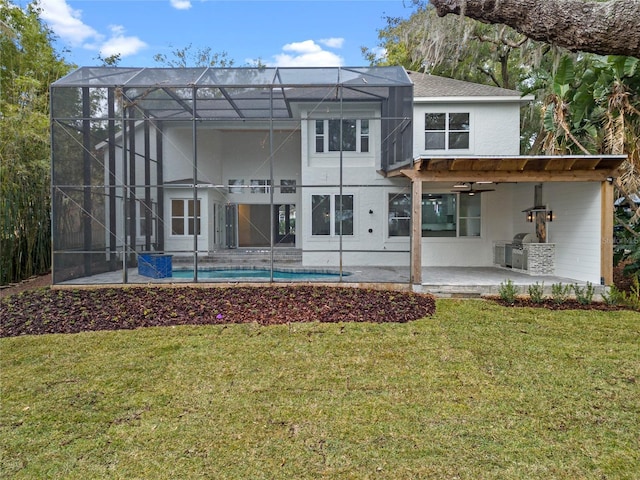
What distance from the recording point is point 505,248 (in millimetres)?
10414

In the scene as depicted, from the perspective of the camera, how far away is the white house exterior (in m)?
8.09

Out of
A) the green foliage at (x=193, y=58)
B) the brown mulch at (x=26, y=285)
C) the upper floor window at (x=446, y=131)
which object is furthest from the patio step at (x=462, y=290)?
the green foliage at (x=193, y=58)

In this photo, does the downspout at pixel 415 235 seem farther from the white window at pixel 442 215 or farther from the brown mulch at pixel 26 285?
the brown mulch at pixel 26 285

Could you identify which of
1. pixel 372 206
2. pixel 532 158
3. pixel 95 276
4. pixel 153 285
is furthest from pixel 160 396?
pixel 372 206

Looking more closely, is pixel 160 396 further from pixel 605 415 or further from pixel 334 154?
pixel 334 154

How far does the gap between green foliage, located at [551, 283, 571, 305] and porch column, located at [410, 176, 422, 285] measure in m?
2.46

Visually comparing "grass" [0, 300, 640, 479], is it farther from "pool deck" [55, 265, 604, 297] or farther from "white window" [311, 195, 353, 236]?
"white window" [311, 195, 353, 236]

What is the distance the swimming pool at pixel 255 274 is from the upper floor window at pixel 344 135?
3.68 meters

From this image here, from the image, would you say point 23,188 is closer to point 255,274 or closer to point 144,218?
point 144,218

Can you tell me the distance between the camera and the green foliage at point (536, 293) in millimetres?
7348

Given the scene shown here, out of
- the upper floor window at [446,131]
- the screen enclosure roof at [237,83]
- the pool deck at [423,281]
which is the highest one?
the screen enclosure roof at [237,83]

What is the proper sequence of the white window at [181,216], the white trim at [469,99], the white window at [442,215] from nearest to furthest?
the white trim at [469,99]
the white window at [442,215]
the white window at [181,216]

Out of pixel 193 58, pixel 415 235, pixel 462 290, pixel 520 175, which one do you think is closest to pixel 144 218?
pixel 415 235

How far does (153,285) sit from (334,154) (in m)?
6.09
